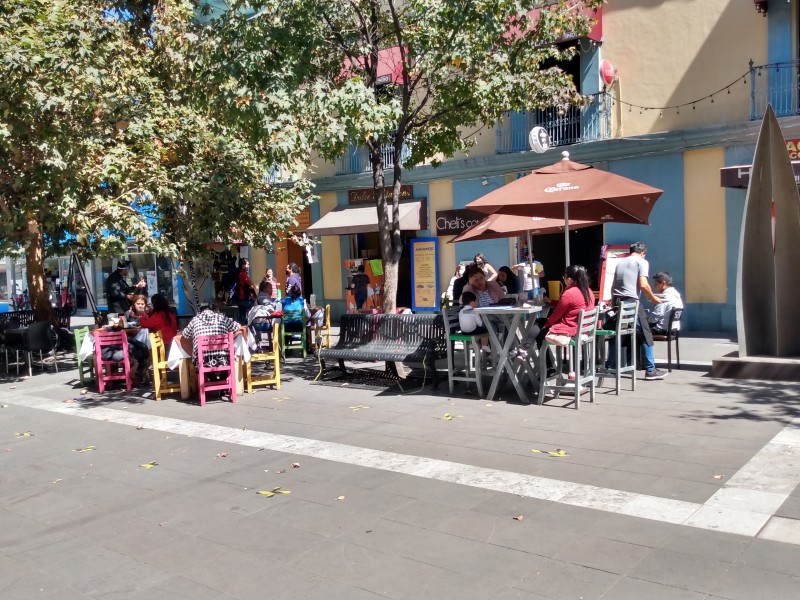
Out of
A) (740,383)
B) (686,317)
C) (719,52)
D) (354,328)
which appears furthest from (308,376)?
(719,52)

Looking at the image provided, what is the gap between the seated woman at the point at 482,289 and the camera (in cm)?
934

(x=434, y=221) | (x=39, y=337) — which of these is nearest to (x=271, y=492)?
(x=39, y=337)

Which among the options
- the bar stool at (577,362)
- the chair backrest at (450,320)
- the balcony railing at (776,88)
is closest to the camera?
the bar stool at (577,362)

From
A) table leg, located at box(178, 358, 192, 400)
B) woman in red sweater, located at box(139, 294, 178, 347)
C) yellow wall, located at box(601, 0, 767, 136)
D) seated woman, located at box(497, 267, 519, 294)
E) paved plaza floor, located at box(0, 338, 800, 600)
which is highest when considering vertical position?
yellow wall, located at box(601, 0, 767, 136)

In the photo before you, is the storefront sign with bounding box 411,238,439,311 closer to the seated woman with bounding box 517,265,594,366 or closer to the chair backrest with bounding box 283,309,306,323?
the chair backrest with bounding box 283,309,306,323

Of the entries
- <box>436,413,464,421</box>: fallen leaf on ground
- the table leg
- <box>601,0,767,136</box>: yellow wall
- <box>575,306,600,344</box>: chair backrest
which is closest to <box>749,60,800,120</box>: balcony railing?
<box>601,0,767,136</box>: yellow wall

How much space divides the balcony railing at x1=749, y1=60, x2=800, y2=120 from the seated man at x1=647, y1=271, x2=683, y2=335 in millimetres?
5930

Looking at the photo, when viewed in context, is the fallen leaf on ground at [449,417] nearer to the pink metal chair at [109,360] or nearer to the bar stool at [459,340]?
the bar stool at [459,340]

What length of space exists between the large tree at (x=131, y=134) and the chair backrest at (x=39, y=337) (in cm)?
138

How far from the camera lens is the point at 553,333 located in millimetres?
7641

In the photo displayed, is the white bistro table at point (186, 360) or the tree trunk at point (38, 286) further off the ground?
the tree trunk at point (38, 286)

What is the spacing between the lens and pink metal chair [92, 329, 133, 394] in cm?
975

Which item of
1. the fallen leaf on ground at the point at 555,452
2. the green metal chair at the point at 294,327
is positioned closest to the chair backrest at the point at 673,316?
the fallen leaf on ground at the point at 555,452

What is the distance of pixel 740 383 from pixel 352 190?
1315 centimetres
